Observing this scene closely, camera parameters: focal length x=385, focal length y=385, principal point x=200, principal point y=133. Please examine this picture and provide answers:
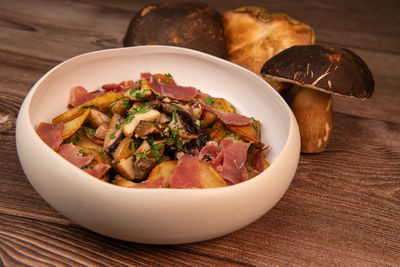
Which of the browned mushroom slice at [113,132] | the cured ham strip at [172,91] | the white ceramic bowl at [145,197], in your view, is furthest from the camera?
the cured ham strip at [172,91]

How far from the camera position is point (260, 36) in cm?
166

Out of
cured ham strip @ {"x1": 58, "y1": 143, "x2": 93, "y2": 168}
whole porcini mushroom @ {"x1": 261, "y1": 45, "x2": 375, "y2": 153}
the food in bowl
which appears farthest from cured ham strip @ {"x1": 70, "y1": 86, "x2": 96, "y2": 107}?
whole porcini mushroom @ {"x1": 261, "y1": 45, "x2": 375, "y2": 153}

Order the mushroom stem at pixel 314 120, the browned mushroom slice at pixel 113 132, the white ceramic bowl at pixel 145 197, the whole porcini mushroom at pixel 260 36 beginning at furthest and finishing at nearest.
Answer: the whole porcini mushroom at pixel 260 36 < the mushroom stem at pixel 314 120 < the browned mushroom slice at pixel 113 132 < the white ceramic bowl at pixel 145 197

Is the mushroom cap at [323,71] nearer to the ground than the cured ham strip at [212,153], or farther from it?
farther from it

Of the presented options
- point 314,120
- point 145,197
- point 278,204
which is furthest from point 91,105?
point 314,120

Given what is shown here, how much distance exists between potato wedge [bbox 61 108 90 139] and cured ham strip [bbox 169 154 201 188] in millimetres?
336

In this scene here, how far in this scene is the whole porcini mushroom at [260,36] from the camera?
161cm

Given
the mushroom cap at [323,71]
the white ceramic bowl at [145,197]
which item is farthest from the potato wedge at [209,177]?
the mushroom cap at [323,71]

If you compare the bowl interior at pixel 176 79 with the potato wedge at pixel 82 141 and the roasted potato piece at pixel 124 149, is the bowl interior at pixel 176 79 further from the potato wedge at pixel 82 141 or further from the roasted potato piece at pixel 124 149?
the roasted potato piece at pixel 124 149

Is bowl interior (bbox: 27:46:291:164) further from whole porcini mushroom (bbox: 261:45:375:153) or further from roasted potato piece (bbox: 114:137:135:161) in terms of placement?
roasted potato piece (bbox: 114:137:135:161)

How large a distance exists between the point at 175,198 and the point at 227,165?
272 millimetres

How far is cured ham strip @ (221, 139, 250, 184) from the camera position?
97 centimetres

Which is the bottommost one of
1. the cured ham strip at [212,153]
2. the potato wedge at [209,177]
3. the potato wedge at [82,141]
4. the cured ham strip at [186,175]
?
the cured ham strip at [212,153]

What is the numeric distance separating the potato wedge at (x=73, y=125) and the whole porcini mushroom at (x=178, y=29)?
0.69 meters
